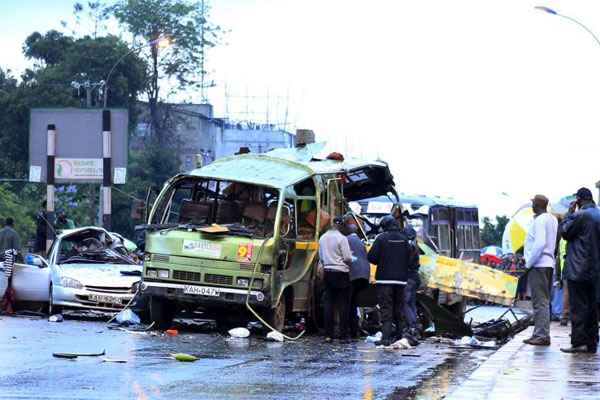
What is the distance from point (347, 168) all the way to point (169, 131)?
2589 inches

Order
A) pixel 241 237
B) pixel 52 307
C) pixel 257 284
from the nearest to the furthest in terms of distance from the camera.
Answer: pixel 257 284 < pixel 241 237 < pixel 52 307

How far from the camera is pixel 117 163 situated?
137 ft

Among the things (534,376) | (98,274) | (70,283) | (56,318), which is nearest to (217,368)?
(534,376)

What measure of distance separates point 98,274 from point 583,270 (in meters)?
11.4

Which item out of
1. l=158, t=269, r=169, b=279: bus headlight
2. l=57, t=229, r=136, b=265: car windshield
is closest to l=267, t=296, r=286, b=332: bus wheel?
l=158, t=269, r=169, b=279: bus headlight

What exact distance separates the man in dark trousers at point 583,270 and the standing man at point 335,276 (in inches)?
211

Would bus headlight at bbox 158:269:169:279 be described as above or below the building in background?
below

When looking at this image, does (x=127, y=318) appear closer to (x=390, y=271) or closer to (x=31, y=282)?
(x=31, y=282)

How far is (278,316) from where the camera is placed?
21.2 m

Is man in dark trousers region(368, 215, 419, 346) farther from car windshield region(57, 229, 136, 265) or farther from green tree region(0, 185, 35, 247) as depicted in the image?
green tree region(0, 185, 35, 247)

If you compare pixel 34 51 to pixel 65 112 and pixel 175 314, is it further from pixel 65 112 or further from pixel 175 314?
pixel 175 314

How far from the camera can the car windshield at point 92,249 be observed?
26.1m

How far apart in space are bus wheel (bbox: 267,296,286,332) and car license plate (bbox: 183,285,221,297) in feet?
2.81

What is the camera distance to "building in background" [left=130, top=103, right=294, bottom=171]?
8994 centimetres
